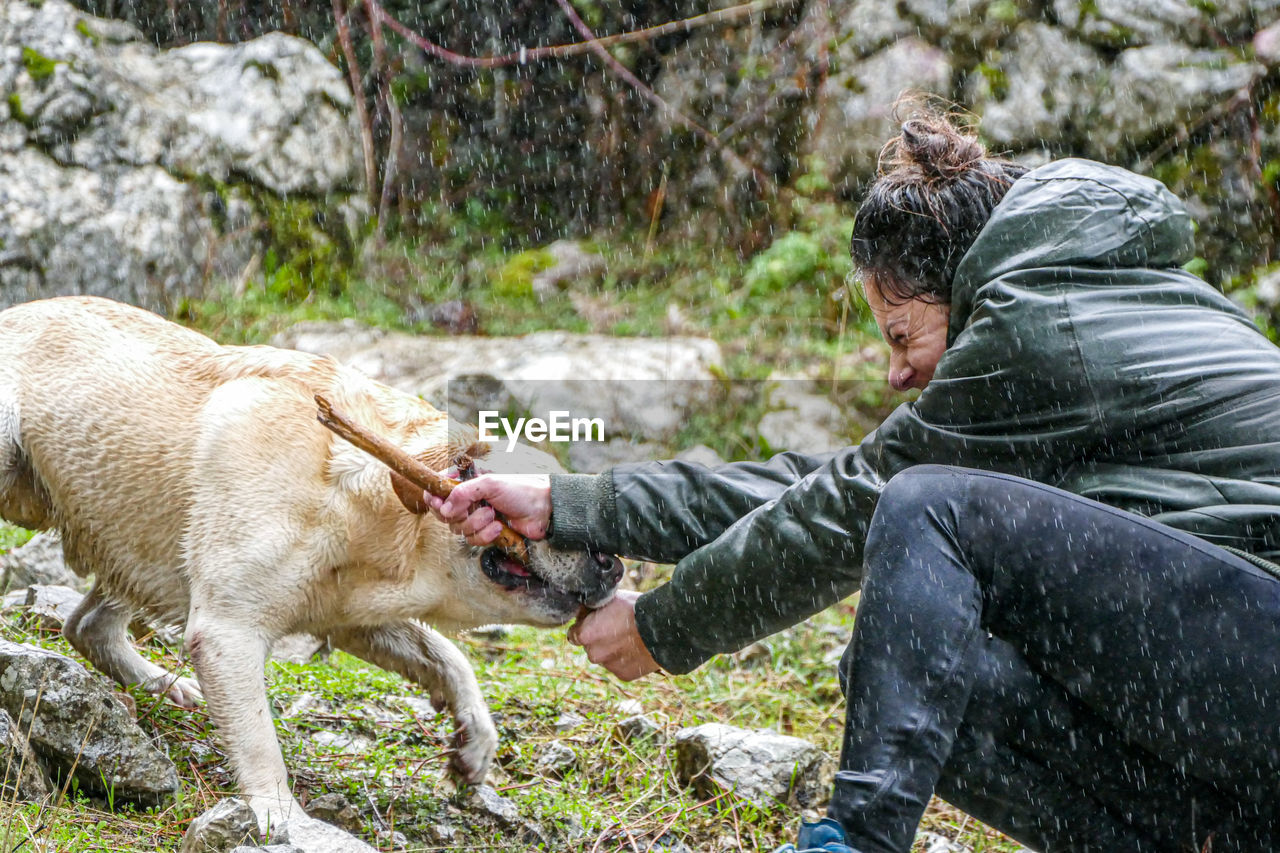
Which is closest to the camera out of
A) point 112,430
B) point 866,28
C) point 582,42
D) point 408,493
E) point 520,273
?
point 408,493

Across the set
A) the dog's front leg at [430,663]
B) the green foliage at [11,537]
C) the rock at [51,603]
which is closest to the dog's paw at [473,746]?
the dog's front leg at [430,663]

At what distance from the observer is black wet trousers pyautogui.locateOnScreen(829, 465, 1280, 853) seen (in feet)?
8.07

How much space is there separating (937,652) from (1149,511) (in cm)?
60

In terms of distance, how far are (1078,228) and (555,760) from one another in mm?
2623

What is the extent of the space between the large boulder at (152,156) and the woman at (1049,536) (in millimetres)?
6011

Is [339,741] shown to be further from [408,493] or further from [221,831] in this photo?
[221,831]

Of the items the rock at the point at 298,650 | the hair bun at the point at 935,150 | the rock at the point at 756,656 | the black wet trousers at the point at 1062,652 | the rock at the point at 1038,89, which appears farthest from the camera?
the rock at the point at 1038,89

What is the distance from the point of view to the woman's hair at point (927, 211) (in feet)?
10.1

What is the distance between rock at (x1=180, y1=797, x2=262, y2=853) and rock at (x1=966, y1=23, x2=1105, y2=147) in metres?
7.57

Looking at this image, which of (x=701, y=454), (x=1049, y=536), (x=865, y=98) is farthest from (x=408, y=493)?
(x=865, y=98)

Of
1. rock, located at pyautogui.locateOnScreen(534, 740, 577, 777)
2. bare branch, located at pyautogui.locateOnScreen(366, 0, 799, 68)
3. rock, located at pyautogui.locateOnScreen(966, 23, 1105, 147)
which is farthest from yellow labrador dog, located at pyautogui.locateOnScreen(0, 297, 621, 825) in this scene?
rock, located at pyautogui.locateOnScreen(966, 23, 1105, 147)

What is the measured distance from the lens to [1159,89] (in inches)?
345

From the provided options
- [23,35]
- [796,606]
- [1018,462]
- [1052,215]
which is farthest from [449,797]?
[23,35]

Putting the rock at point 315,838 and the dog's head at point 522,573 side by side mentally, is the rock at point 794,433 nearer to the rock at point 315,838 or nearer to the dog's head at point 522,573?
the dog's head at point 522,573
